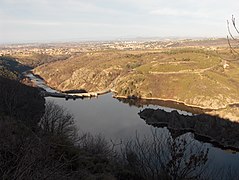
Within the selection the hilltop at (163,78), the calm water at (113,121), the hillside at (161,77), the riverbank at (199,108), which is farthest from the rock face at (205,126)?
the hillside at (161,77)

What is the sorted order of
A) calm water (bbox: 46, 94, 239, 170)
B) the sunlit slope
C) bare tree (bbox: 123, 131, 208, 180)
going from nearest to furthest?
bare tree (bbox: 123, 131, 208, 180), calm water (bbox: 46, 94, 239, 170), the sunlit slope

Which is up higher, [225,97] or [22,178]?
[22,178]

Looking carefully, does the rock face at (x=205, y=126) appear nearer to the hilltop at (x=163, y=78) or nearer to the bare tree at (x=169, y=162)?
the hilltop at (x=163, y=78)

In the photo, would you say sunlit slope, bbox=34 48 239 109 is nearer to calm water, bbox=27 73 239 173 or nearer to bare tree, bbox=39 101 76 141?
calm water, bbox=27 73 239 173

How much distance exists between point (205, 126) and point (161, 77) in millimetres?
50225

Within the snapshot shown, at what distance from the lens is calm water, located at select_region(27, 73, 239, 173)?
143 ft

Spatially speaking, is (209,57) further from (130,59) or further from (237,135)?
(237,135)

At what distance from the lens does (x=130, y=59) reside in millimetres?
135000

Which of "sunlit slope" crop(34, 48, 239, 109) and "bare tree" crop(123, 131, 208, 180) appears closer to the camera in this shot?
"bare tree" crop(123, 131, 208, 180)

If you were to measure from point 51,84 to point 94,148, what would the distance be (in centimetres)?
10096

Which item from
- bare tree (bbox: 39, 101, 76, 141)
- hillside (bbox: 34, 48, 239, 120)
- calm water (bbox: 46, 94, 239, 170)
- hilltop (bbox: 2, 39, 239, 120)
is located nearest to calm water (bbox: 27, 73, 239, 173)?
calm water (bbox: 46, 94, 239, 170)

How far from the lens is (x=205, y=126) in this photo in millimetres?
54562

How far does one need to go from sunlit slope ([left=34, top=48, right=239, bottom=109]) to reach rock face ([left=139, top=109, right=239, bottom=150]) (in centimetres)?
2399

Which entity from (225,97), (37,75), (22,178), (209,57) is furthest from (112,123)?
(37,75)
